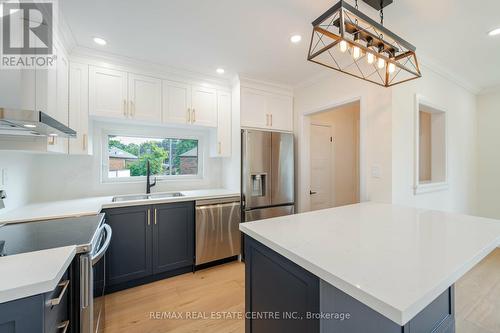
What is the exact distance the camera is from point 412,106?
231 centimetres

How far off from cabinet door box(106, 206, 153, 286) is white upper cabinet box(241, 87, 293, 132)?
5.59 feet

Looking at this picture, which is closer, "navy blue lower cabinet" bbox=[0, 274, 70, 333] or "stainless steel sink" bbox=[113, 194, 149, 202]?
"navy blue lower cabinet" bbox=[0, 274, 70, 333]

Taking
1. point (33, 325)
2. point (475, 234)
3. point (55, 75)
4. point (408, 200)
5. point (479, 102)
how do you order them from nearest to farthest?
1. point (33, 325)
2. point (475, 234)
3. point (55, 75)
4. point (408, 200)
5. point (479, 102)

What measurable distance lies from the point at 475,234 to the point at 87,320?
2.22 meters

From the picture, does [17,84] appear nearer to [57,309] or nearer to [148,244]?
[57,309]

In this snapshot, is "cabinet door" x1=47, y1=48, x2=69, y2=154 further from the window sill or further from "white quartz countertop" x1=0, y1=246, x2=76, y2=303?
the window sill

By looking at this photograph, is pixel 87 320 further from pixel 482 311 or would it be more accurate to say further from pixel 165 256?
pixel 482 311

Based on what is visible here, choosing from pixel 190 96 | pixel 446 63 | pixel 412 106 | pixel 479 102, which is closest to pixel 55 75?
pixel 190 96

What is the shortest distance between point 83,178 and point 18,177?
1.91 ft

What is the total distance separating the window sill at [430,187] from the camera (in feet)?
7.75

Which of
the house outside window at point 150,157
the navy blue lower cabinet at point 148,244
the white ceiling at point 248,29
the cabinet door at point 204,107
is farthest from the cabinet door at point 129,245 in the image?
the white ceiling at point 248,29

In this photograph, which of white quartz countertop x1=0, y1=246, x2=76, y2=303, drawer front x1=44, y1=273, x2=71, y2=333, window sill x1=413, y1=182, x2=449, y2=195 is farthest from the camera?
window sill x1=413, y1=182, x2=449, y2=195

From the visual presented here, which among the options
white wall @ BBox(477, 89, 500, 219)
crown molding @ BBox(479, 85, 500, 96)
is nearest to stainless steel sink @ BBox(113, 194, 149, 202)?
white wall @ BBox(477, 89, 500, 219)

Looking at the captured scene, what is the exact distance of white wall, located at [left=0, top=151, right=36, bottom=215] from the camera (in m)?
1.76
